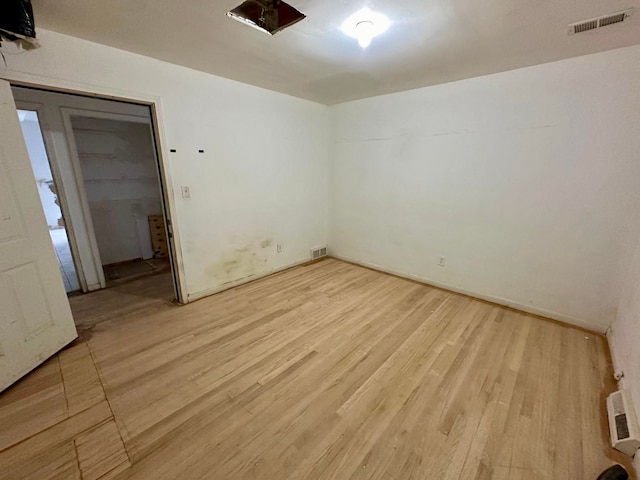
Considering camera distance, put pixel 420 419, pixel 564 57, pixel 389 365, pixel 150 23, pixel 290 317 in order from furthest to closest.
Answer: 1. pixel 290 317
2. pixel 564 57
3. pixel 389 365
4. pixel 150 23
5. pixel 420 419

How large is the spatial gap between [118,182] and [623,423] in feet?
19.6

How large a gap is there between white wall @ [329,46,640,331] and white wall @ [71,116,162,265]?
3.47 metres

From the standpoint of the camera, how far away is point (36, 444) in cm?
143

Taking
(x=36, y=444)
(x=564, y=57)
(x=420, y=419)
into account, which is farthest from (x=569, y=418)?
(x=36, y=444)

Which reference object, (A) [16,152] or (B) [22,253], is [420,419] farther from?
(A) [16,152]

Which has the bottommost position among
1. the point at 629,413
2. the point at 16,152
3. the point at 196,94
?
the point at 629,413

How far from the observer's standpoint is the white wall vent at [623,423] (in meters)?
1.38

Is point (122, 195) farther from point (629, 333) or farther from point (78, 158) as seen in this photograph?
point (629, 333)

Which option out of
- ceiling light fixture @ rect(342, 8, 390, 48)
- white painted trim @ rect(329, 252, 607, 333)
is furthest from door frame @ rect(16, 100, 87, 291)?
white painted trim @ rect(329, 252, 607, 333)

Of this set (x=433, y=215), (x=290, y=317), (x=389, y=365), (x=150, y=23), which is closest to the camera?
(x=150, y=23)

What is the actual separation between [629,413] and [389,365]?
137 centimetres

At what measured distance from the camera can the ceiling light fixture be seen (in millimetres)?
1660

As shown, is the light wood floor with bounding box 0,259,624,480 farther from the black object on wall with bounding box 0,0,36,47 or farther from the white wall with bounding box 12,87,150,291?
the black object on wall with bounding box 0,0,36,47

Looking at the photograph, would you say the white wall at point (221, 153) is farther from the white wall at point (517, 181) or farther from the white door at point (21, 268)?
the white wall at point (517, 181)
